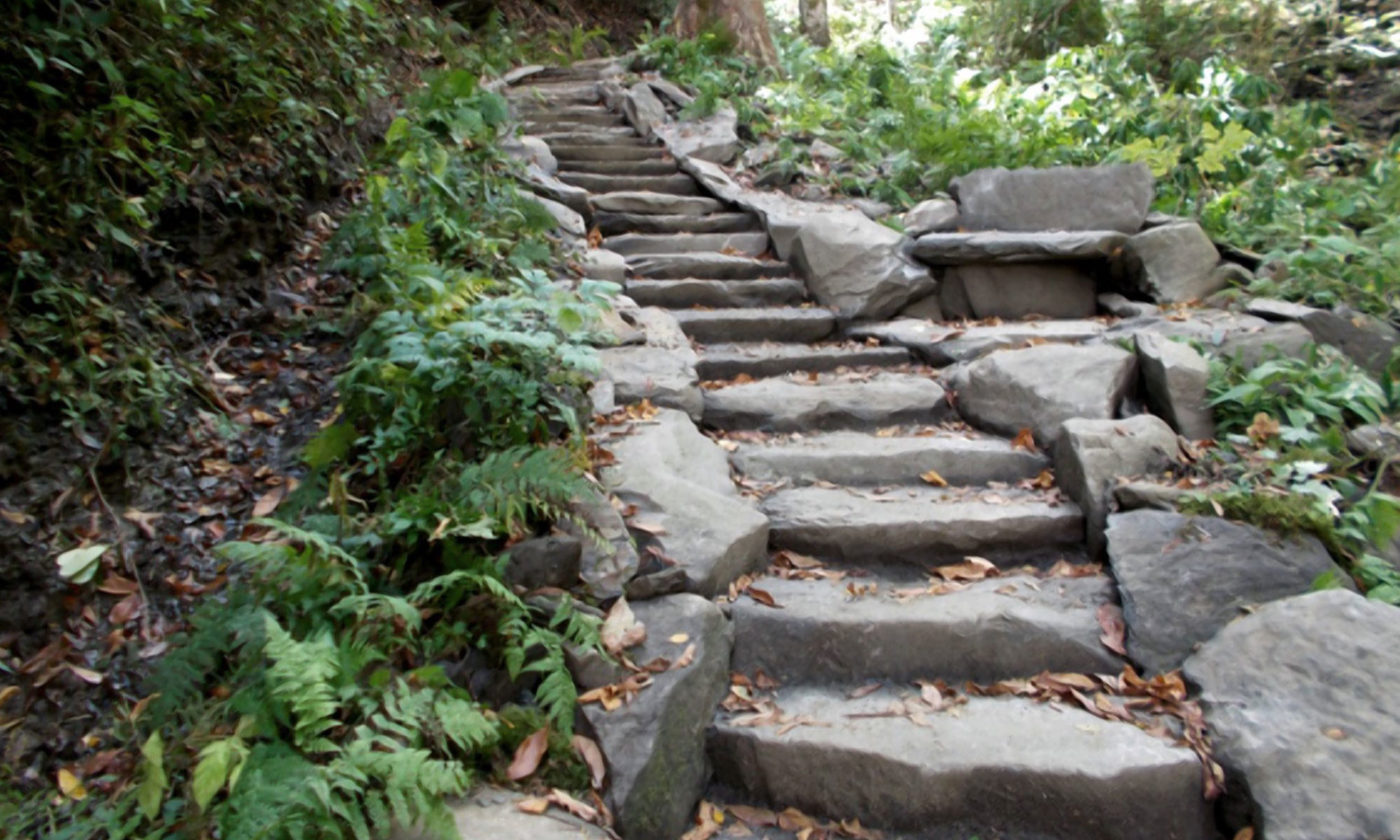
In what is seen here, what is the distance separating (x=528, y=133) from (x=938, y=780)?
746cm

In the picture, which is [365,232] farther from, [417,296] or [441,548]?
[441,548]

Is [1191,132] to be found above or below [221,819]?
above

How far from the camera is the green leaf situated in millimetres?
2832

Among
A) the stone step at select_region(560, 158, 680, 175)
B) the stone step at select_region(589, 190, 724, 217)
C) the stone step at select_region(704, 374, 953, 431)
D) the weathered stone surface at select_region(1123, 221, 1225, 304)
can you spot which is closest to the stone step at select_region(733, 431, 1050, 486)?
the stone step at select_region(704, 374, 953, 431)

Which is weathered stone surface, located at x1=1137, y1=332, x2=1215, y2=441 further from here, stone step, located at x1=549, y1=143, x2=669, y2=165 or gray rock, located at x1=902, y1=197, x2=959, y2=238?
stone step, located at x1=549, y1=143, x2=669, y2=165

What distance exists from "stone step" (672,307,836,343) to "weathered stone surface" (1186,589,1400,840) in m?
3.10

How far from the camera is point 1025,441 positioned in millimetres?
4234

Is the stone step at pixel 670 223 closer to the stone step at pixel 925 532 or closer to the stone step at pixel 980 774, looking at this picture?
the stone step at pixel 925 532

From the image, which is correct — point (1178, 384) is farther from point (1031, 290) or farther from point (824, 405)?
point (1031, 290)

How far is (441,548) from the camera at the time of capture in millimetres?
2879

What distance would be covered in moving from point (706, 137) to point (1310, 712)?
22.9 ft

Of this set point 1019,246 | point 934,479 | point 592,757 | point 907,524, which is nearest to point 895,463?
point 934,479

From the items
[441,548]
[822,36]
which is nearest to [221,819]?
[441,548]

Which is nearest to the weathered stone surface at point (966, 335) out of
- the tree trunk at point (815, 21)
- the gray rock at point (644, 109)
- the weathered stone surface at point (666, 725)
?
the weathered stone surface at point (666, 725)
